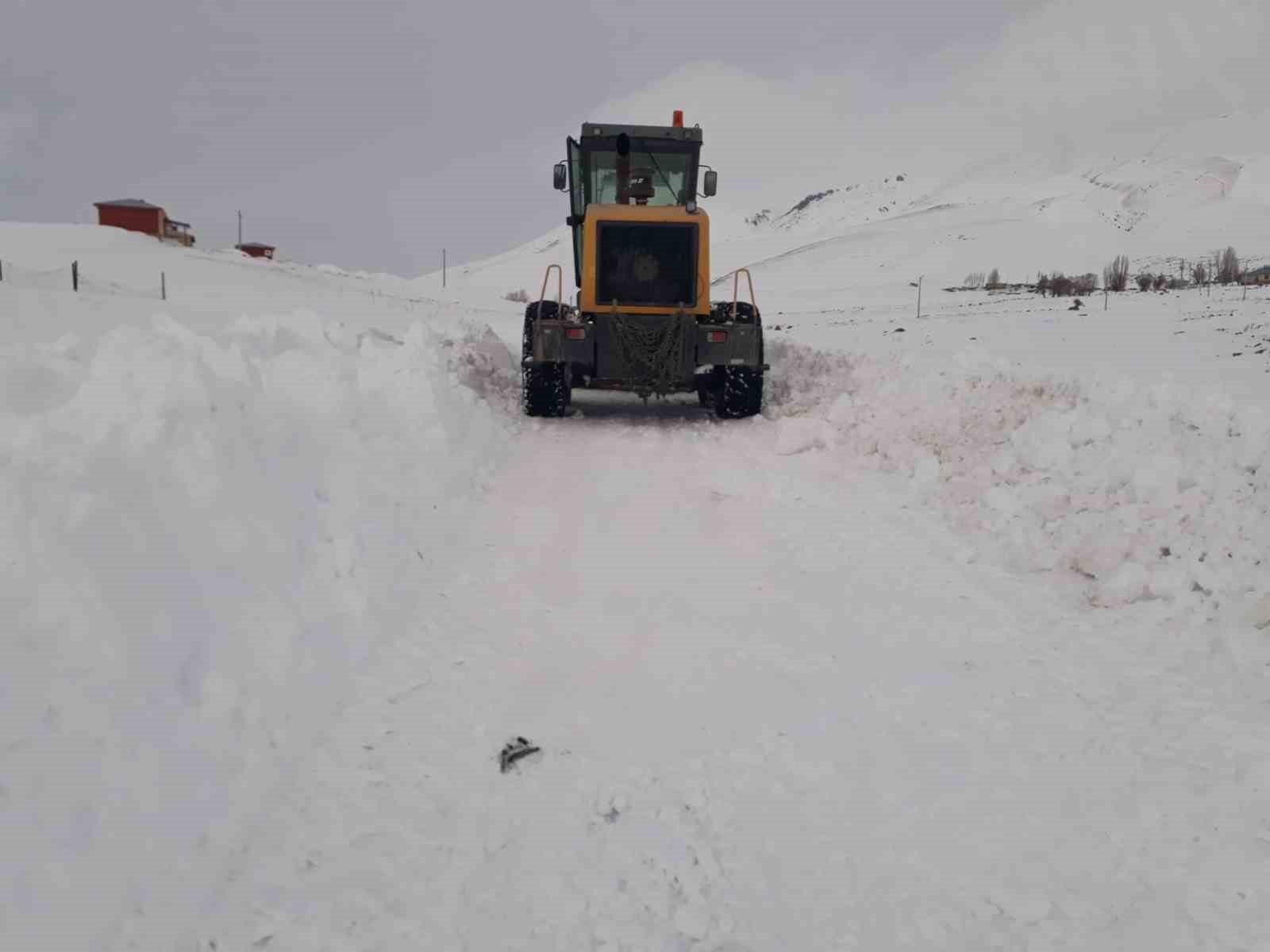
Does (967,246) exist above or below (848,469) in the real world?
above

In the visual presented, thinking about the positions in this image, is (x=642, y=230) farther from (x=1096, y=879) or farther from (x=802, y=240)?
(x=802, y=240)

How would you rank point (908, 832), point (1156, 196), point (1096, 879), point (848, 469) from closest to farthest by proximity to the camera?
point (1096, 879) < point (908, 832) < point (848, 469) < point (1156, 196)

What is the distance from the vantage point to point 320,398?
533 centimetres

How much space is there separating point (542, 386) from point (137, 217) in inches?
2362

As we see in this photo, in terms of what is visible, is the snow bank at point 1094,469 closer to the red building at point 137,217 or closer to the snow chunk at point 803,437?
the snow chunk at point 803,437

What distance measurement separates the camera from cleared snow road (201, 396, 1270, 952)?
219cm

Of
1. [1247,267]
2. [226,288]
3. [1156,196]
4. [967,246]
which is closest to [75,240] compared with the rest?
[226,288]

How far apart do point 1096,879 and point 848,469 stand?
191 inches

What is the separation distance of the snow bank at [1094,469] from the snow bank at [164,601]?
12.3 feet

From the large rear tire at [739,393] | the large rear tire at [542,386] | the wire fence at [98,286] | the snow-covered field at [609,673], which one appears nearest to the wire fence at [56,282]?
the wire fence at [98,286]

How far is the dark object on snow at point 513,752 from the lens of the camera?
2.81 meters

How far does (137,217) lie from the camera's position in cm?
5584

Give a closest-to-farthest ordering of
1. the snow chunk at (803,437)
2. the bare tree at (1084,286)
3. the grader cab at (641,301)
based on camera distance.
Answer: the snow chunk at (803,437)
the grader cab at (641,301)
the bare tree at (1084,286)

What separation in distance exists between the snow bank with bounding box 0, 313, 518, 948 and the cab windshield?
667 cm
